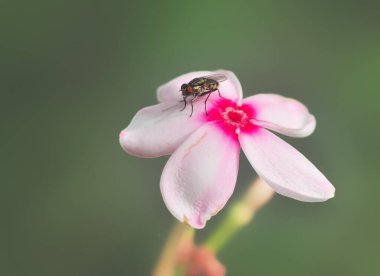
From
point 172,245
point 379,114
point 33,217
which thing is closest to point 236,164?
point 172,245

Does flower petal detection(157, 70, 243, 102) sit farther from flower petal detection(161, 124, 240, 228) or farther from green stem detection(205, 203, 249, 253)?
green stem detection(205, 203, 249, 253)

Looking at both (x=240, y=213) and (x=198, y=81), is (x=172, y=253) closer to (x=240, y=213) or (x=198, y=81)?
(x=240, y=213)

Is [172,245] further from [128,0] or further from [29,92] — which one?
[128,0]

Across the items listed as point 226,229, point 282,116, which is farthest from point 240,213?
point 282,116

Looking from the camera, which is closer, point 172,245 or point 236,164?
point 236,164

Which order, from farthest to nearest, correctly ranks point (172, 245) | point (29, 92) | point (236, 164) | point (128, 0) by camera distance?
point (128, 0)
point (29, 92)
point (172, 245)
point (236, 164)

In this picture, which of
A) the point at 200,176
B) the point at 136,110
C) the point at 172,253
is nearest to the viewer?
the point at 200,176
